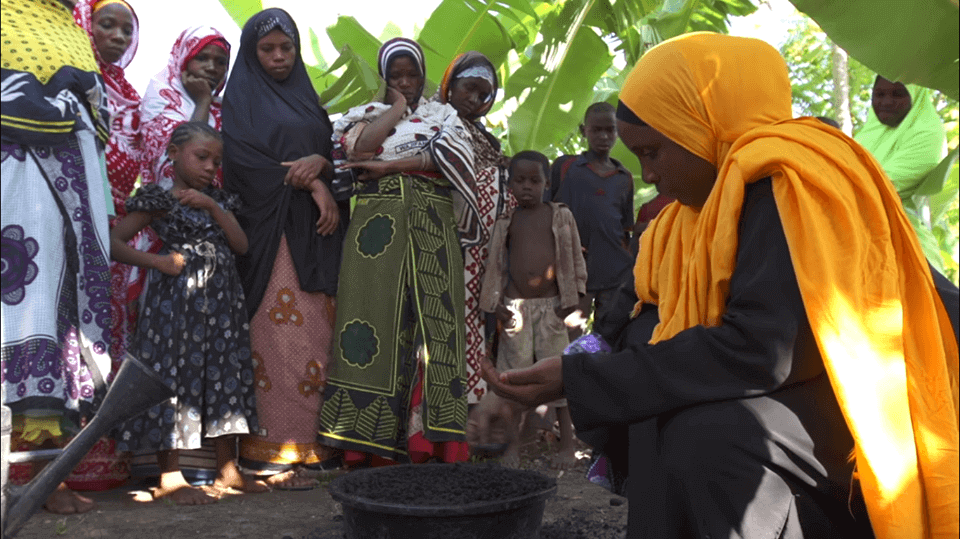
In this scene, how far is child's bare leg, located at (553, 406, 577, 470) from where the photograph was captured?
13.7 ft

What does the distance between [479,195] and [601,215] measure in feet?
2.66

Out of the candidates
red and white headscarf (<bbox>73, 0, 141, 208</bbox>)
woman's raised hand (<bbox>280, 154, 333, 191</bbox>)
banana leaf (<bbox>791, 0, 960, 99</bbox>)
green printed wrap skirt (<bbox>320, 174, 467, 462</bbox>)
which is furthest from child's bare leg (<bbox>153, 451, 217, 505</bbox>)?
banana leaf (<bbox>791, 0, 960, 99</bbox>)

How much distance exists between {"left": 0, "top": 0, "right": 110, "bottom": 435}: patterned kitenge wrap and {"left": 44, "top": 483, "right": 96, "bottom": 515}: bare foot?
2.39 feet

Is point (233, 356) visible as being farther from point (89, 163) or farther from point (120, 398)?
point (120, 398)

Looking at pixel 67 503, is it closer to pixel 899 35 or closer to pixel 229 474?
pixel 229 474

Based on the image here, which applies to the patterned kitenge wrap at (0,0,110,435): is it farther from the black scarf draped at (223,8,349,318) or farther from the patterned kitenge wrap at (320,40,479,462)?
the patterned kitenge wrap at (320,40,479,462)

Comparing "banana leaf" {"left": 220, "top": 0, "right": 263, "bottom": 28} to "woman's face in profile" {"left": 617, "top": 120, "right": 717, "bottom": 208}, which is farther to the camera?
"banana leaf" {"left": 220, "top": 0, "right": 263, "bottom": 28}

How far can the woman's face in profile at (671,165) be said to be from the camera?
179 cm

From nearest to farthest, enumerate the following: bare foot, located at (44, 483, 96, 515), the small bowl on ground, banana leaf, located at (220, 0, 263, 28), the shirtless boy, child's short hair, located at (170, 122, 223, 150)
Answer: the small bowl on ground, bare foot, located at (44, 483, 96, 515), child's short hair, located at (170, 122, 223, 150), the shirtless boy, banana leaf, located at (220, 0, 263, 28)

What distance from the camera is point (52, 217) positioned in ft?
7.31

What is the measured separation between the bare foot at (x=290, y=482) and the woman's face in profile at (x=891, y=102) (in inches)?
140

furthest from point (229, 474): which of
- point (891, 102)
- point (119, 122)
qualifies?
point (891, 102)

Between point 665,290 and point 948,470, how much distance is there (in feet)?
2.18

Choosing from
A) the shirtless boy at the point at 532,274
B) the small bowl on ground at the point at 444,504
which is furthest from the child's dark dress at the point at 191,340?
the shirtless boy at the point at 532,274
